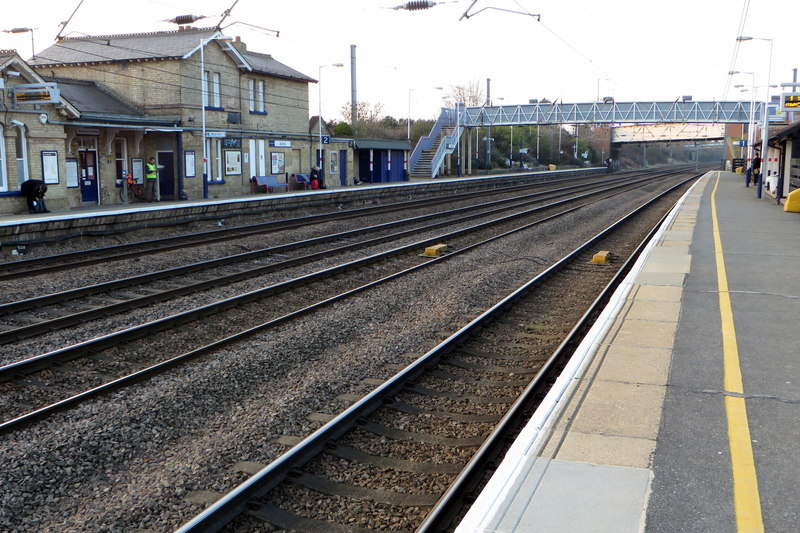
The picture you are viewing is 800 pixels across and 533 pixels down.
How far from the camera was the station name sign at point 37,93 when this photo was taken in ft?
74.1

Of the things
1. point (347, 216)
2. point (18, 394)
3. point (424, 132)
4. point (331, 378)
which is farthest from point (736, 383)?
point (424, 132)

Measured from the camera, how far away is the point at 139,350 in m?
8.52

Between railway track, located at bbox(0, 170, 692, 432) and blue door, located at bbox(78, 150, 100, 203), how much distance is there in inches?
676

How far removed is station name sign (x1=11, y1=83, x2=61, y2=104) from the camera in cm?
2258

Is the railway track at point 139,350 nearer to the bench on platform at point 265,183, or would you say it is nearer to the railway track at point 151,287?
the railway track at point 151,287

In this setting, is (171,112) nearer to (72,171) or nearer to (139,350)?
(72,171)

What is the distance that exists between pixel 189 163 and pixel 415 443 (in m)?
27.4

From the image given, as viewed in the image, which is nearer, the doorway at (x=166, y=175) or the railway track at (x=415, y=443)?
the railway track at (x=415, y=443)

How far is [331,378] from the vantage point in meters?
7.51

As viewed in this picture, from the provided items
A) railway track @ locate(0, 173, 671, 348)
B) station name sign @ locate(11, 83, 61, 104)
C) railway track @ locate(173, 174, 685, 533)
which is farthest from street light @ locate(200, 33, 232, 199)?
railway track @ locate(173, 174, 685, 533)

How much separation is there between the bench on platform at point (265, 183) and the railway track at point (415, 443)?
87.7 feet

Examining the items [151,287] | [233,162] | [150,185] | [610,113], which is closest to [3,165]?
[150,185]

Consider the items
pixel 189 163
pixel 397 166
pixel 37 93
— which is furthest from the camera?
pixel 397 166

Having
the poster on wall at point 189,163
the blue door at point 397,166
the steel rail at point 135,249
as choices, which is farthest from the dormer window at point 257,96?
the steel rail at point 135,249
